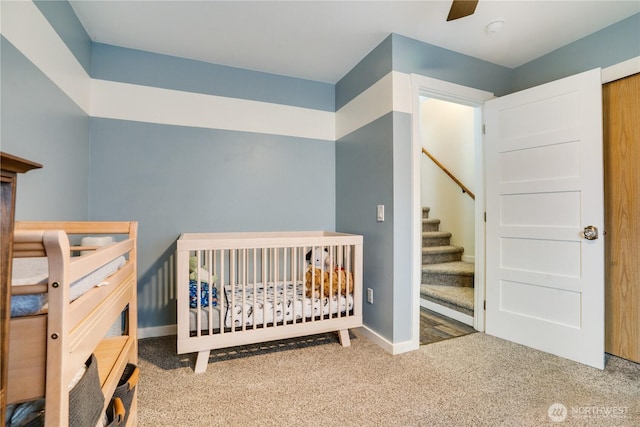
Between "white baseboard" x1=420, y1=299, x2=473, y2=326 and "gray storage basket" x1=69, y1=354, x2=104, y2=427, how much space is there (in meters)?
2.64

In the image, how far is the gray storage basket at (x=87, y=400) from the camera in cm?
65

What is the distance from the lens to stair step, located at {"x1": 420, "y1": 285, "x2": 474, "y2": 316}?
2614mm

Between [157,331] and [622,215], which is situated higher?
[622,215]

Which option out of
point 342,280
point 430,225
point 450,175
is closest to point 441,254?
point 430,225

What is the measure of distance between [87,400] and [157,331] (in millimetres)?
1819

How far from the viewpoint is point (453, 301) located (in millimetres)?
2711

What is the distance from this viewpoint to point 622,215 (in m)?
1.91

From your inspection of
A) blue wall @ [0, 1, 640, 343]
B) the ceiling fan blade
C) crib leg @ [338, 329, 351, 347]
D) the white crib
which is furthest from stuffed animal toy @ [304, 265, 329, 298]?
the ceiling fan blade

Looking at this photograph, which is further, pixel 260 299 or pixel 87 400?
pixel 260 299

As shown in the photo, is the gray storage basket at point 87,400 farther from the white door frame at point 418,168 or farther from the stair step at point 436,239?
the stair step at point 436,239

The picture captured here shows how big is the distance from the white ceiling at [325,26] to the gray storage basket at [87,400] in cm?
199

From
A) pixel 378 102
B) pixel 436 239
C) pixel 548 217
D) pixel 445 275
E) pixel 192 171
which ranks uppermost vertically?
pixel 378 102

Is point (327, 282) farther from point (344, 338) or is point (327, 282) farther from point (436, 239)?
point (436, 239)

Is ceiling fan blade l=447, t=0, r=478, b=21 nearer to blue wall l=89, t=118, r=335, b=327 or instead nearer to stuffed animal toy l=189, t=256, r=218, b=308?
blue wall l=89, t=118, r=335, b=327
